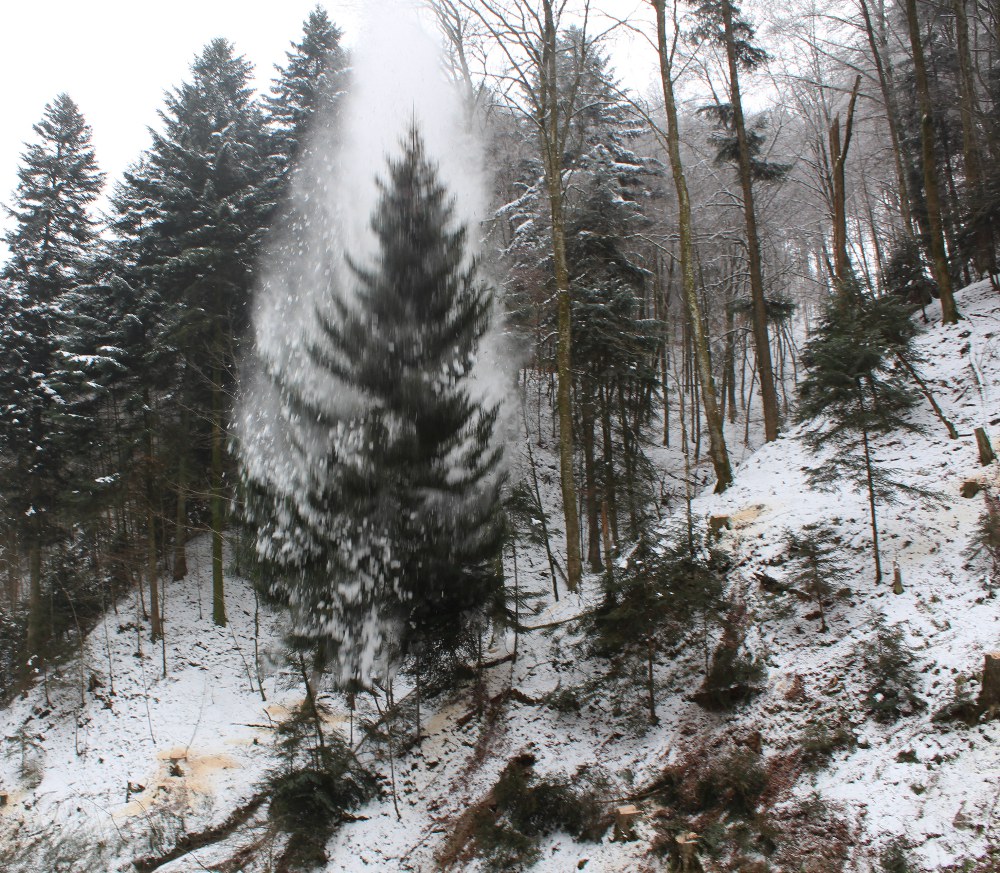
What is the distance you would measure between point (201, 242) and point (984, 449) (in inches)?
698

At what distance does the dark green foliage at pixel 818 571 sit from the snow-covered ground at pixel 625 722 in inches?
7.9

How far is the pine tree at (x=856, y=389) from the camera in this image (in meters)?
9.27

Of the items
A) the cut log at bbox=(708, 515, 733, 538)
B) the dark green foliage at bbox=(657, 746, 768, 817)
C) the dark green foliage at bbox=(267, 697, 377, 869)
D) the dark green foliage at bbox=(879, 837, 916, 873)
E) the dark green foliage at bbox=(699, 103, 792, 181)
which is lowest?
the dark green foliage at bbox=(267, 697, 377, 869)

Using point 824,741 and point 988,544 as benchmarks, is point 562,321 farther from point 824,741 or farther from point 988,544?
point 824,741

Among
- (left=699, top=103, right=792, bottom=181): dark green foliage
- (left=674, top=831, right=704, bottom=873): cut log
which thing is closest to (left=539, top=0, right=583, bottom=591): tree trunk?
(left=699, top=103, right=792, bottom=181): dark green foliage

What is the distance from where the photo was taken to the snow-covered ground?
6.44 m

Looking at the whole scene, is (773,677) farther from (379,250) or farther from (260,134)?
(260,134)

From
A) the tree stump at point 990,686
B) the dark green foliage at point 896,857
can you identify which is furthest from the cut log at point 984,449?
the dark green foliage at point 896,857

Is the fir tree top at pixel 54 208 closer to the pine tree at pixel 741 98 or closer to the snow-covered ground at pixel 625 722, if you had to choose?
the snow-covered ground at pixel 625 722

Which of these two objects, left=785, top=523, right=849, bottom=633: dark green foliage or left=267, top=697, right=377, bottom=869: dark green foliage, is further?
left=267, top=697, right=377, bottom=869: dark green foliage

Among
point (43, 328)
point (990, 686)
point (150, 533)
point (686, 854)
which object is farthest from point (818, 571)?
point (43, 328)

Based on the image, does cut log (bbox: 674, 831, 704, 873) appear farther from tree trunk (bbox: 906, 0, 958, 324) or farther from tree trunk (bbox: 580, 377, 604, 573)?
tree trunk (bbox: 906, 0, 958, 324)

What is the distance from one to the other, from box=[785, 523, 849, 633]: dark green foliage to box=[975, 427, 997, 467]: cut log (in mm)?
2557

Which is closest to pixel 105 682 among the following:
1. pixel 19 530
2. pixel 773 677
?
pixel 19 530
